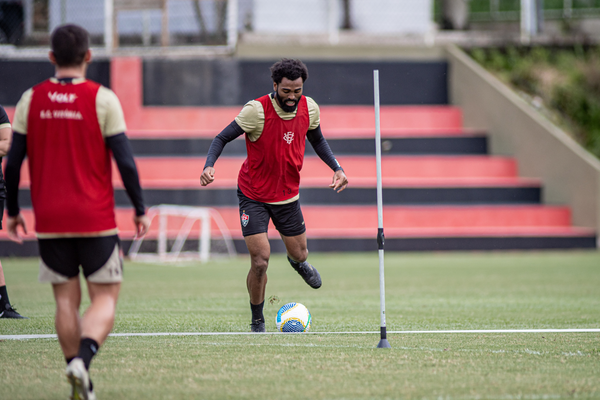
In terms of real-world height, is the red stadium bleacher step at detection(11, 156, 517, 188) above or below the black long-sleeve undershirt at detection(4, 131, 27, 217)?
below

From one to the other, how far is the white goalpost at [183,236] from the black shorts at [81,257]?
41.7 ft

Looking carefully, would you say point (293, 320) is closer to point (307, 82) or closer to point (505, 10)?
point (307, 82)

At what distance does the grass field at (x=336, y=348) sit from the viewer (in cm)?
441

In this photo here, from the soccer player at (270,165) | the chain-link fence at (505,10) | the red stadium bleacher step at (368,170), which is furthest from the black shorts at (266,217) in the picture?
the chain-link fence at (505,10)

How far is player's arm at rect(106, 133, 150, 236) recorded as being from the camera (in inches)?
167

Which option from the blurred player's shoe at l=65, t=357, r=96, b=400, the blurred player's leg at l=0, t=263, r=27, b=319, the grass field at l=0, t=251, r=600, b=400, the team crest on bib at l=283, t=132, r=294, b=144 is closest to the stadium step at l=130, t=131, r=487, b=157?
the grass field at l=0, t=251, r=600, b=400

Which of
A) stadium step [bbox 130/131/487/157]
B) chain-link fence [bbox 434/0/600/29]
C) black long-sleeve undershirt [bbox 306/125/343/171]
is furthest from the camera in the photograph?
chain-link fence [bbox 434/0/600/29]

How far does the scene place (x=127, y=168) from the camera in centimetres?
424

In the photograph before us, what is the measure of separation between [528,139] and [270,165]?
14.5 metres

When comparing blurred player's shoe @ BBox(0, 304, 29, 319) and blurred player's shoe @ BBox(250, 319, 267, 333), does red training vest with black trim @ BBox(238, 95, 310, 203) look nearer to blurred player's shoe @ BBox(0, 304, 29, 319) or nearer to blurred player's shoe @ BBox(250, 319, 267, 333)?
blurred player's shoe @ BBox(250, 319, 267, 333)

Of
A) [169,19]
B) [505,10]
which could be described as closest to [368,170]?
[169,19]

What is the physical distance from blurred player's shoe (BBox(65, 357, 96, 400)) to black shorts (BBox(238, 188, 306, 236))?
10.3 ft

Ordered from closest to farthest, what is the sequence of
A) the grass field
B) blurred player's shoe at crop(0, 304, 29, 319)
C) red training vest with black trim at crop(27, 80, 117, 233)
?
1. red training vest with black trim at crop(27, 80, 117, 233)
2. the grass field
3. blurred player's shoe at crop(0, 304, 29, 319)

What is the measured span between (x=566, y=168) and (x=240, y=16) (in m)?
10.3
